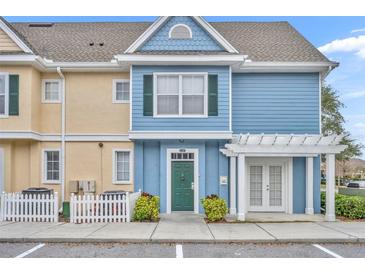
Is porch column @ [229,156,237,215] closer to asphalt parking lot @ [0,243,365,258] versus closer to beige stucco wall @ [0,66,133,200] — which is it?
beige stucco wall @ [0,66,133,200]

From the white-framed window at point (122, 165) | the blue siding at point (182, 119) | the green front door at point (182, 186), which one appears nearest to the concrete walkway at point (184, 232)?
the green front door at point (182, 186)

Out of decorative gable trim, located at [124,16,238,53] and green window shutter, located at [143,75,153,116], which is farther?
green window shutter, located at [143,75,153,116]

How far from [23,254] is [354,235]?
8.65 m

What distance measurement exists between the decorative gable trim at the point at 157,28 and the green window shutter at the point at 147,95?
1176mm

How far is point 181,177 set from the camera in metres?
13.8

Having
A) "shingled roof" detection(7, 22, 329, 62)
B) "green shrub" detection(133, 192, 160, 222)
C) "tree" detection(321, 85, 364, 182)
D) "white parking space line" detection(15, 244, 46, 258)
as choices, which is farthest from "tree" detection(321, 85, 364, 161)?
"white parking space line" detection(15, 244, 46, 258)

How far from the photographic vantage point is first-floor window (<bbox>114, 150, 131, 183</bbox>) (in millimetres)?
14289

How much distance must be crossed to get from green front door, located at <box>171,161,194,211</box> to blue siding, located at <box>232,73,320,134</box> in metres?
2.63

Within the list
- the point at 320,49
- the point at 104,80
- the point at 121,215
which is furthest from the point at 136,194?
the point at 320,49

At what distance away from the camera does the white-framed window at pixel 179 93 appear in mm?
13336

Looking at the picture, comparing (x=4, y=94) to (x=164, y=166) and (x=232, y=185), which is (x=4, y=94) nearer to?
(x=164, y=166)

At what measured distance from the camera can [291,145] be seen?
12.5 metres

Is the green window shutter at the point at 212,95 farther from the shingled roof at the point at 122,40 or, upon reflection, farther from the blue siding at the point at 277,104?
the shingled roof at the point at 122,40

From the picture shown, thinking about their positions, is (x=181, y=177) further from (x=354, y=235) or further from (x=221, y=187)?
(x=354, y=235)
